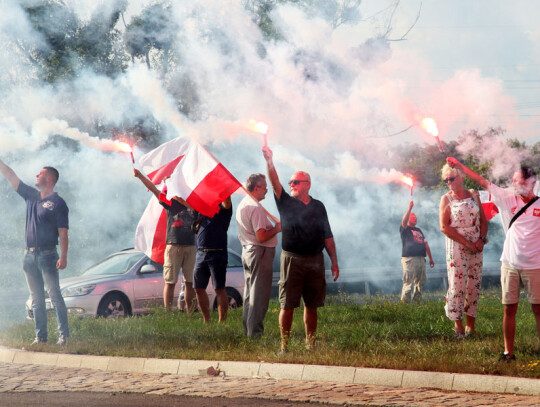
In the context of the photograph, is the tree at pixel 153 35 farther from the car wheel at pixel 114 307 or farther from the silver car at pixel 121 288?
the car wheel at pixel 114 307

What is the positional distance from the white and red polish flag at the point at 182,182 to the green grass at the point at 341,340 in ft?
3.68

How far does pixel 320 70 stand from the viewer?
13.0 meters

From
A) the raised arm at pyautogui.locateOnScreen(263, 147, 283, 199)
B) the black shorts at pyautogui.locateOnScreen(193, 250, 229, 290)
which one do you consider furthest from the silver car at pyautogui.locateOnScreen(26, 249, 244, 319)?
the raised arm at pyautogui.locateOnScreen(263, 147, 283, 199)

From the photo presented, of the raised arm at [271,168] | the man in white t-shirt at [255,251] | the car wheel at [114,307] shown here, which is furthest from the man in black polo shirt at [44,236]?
the car wheel at [114,307]

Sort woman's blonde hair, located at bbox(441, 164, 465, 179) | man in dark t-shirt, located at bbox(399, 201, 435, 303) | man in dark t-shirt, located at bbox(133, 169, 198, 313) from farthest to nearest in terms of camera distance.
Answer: man in dark t-shirt, located at bbox(399, 201, 435, 303) < man in dark t-shirt, located at bbox(133, 169, 198, 313) < woman's blonde hair, located at bbox(441, 164, 465, 179)

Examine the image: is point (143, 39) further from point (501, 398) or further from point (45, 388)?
point (501, 398)

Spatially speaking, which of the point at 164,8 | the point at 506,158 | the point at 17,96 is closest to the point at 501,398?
the point at 506,158

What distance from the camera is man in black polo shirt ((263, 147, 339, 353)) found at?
770 centimetres

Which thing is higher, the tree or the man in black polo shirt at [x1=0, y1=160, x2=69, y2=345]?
the tree

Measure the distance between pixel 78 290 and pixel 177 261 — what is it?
2.02 m

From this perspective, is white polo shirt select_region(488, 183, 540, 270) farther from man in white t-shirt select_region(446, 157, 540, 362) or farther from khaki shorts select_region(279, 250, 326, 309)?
khaki shorts select_region(279, 250, 326, 309)

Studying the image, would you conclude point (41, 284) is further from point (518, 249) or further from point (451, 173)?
point (518, 249)

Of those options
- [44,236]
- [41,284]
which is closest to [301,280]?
[44,236]

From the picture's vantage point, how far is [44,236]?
913cm
